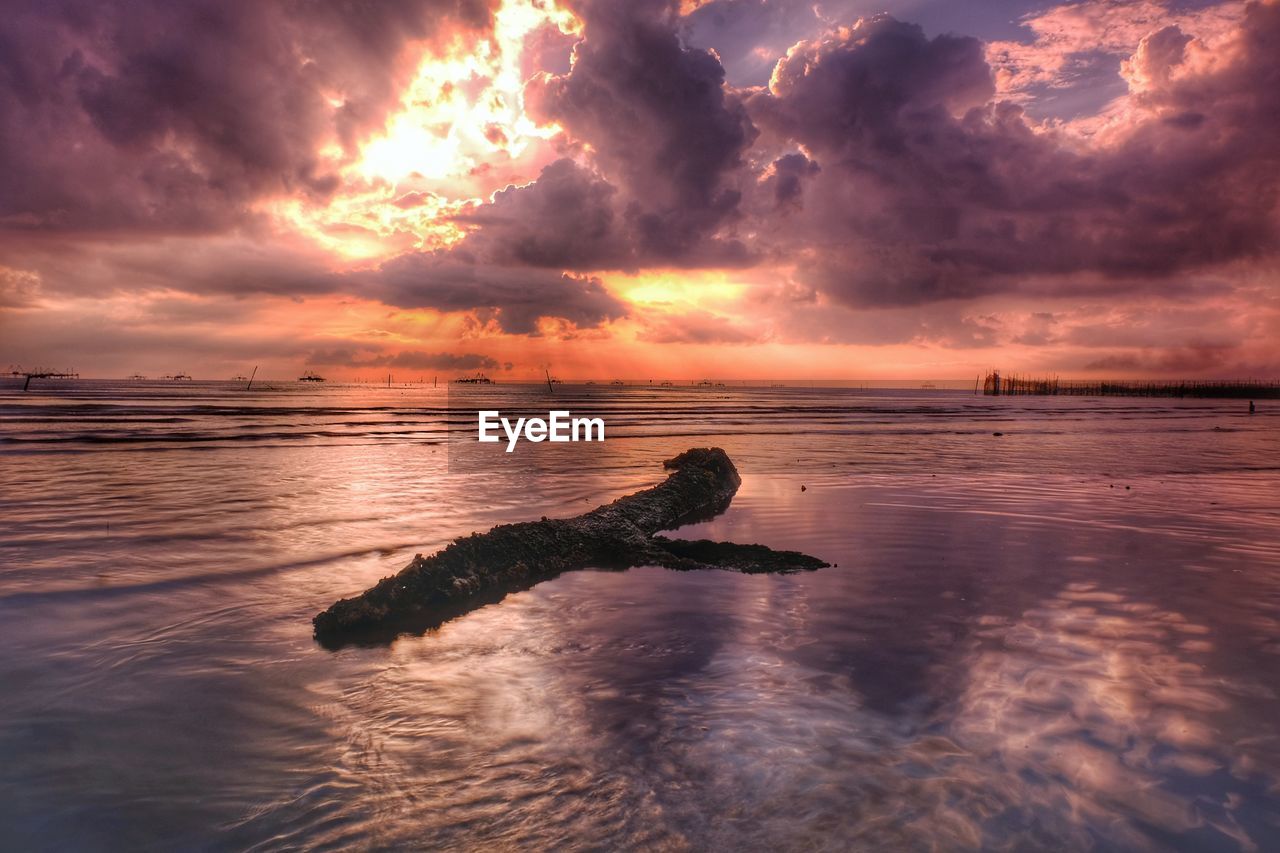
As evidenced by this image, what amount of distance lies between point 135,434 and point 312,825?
127 ft

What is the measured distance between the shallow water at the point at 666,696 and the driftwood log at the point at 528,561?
41 cm

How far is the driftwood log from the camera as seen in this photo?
6812mm

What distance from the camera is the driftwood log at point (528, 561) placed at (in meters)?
6.81

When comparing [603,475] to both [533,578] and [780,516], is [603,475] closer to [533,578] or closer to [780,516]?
[780,516]

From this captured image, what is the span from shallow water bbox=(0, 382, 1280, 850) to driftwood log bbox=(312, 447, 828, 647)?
41cm

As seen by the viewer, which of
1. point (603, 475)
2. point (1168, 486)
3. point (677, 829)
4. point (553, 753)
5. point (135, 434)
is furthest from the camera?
point (135, 434)

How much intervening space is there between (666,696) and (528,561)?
3.83 m

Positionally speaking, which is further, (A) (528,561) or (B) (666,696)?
(A) (528,561)

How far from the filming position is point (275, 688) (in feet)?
17.8

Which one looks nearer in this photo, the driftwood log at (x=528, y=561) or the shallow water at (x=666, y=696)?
the shallow water at (x=666, y=696)

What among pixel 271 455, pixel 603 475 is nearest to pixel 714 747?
pixel 603 475

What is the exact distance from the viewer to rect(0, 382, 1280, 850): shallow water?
374cm

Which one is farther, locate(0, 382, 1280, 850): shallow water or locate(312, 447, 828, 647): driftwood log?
locate(312, 447, 828, 647): driftwood log

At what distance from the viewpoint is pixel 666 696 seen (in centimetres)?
518
